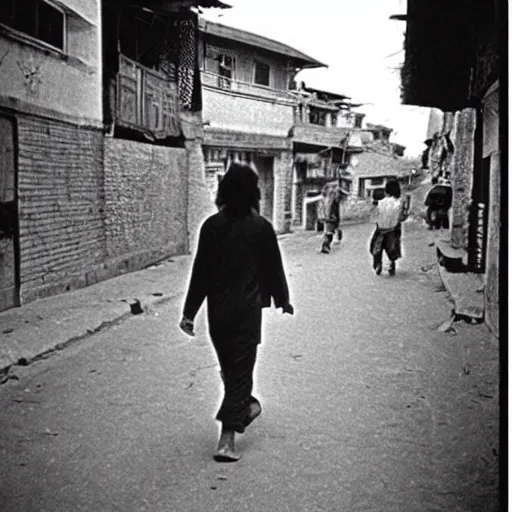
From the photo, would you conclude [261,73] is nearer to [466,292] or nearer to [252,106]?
[252,106]

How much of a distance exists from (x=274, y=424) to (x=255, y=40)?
12.3m

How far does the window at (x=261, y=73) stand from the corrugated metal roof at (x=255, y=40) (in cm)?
44

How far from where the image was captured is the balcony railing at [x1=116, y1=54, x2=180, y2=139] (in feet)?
28.9

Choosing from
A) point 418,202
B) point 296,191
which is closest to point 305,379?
point 296,191

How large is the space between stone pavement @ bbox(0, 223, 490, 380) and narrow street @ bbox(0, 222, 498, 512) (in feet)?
0.52

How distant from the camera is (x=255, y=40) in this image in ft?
47.0

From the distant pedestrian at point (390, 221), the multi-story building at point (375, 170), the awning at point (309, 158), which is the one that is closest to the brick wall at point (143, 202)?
the distant pedestrian at point (390, 221)

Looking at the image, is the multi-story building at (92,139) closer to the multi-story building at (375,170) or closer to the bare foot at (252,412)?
the bare foot at (252,412)

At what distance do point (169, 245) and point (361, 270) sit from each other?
10.8ft

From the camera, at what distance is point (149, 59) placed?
10.2 meters

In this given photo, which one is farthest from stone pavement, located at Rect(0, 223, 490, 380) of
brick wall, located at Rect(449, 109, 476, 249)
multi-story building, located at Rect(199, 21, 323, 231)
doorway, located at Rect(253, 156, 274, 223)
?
doorway, located at Rect(253, 156, 274, 223)

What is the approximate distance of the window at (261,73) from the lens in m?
15.0

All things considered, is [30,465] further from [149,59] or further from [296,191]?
[296,191]

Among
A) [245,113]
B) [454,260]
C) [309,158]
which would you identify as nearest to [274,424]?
[454,260]
